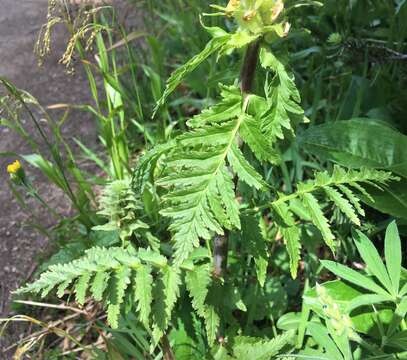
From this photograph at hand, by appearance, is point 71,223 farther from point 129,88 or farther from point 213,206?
point 213,206

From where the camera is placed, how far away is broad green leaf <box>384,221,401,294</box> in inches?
45.2

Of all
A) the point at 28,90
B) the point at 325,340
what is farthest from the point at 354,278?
the point at 28,90

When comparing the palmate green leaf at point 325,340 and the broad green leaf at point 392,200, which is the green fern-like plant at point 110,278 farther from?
the broad green leaf at point 392,200

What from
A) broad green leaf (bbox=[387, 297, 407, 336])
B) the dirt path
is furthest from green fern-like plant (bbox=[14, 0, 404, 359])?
the dirt path

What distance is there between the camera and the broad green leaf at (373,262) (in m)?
1.16

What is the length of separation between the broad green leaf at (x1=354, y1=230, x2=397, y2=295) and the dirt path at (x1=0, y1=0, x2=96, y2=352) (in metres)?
1.18

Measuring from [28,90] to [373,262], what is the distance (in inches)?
88.8

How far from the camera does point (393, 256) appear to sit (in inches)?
45.9

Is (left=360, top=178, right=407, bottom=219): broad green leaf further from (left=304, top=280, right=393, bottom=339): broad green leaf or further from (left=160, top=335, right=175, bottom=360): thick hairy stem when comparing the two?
(left=160, top=335, right=175, bottom=360): thick hairy stem

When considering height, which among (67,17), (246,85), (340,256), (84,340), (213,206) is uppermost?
(67,17)

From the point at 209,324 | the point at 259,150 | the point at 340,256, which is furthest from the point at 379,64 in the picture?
the point at 209,324

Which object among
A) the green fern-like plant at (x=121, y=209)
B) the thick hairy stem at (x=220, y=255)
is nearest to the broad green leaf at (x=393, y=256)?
the thick hairy stem at (x=220, y=255)

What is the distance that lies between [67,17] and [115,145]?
49cm

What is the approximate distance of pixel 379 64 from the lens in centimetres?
179
